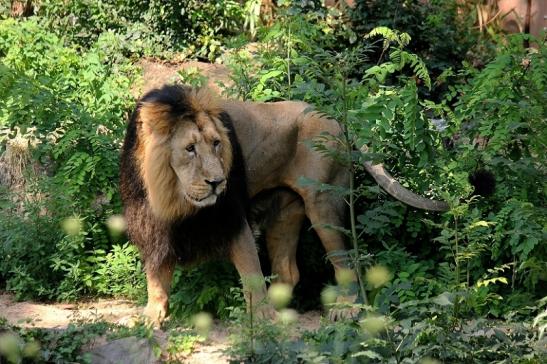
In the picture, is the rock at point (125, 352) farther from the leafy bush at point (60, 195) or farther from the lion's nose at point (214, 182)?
the leafy bush at point (60, 195)

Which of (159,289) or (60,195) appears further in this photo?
(60,195)

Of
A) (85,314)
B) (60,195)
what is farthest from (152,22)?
(85,314)

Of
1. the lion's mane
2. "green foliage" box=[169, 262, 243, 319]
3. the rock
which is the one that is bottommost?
"green foliage" box=[169, 262, 243, 319]

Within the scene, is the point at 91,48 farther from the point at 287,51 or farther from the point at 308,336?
the point at 308,336

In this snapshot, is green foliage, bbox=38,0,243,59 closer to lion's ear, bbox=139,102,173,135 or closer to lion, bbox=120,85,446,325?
lion, bbox=120,85,446,325

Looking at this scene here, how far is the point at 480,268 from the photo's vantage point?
7305 millimetres

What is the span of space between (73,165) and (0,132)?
3.65ft

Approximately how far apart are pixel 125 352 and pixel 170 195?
3.41 feet

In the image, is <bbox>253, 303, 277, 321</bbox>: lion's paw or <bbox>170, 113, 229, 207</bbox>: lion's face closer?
<bbox>170, 113, 229, 207</bbox>: lion's face

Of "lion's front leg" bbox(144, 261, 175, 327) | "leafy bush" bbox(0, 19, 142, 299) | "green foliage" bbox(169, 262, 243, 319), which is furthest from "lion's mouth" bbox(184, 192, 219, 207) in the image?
"leafy bush" bbox(0, 19, 142, 299)

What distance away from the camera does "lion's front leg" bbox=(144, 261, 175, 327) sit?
713 centimetres

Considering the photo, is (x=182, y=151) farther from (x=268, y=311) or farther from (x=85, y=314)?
(x=85, y=314)

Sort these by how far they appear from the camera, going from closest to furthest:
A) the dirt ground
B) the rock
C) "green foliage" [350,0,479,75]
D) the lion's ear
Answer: the rock < the lion's ear < the dirt ground < "green foliage" [350,0,479,75]

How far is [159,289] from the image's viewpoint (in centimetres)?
718
